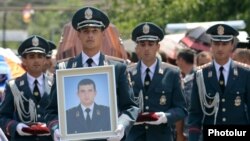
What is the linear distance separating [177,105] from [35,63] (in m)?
1.57

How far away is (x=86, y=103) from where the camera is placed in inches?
416

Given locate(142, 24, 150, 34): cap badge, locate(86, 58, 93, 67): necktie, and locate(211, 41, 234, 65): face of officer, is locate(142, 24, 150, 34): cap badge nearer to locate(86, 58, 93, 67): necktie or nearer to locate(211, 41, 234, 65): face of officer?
locate(211, 41, 234, 65): face of officer

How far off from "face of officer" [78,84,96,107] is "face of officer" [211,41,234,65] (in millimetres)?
2353

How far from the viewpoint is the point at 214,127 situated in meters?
12.5

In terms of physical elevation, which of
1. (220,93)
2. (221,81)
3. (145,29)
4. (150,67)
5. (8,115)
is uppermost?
(145,29)

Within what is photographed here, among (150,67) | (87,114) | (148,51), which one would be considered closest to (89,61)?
(87,114)

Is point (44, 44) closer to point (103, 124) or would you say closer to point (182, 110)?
point (182, 110)

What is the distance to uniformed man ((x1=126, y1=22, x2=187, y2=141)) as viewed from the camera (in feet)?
43.0

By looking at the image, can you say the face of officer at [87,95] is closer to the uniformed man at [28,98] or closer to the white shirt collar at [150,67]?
the uniformed man at [28,98]

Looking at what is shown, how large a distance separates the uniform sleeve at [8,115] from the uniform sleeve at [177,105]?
1613 mm

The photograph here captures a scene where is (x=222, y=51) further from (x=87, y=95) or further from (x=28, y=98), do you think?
(x=87, y=95)

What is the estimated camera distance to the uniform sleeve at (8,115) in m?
12.9

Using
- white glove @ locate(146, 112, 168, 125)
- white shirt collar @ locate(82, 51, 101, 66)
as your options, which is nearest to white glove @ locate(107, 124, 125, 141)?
white shirt collar @ locate(82, 51, 101, 66)

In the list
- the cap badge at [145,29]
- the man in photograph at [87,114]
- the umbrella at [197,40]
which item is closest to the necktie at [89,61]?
the man in photograph at [87,114]
